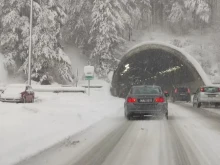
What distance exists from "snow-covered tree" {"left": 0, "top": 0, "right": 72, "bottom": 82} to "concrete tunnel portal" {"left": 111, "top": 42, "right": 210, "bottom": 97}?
290 inches

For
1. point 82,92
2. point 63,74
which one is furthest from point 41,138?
point 63,74

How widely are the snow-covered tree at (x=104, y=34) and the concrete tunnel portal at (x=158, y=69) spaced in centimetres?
232

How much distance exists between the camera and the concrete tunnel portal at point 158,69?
164ft

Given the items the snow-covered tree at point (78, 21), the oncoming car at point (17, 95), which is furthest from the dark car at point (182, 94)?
the snow-covered tree at point (78, 21)

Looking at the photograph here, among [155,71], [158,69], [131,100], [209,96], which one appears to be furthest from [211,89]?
[155,71]

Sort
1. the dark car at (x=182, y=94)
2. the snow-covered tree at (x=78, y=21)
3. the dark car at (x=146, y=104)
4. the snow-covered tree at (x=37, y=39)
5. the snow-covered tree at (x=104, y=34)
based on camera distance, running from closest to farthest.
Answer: the dark car at (x=146, y=104)
the dark car at (x=182, y=94)
the snow-covered tree at (x=37, y=39)
the snow-covered tree at (x=104, y=34)
the snow-covered tree at (x=78, y=21)

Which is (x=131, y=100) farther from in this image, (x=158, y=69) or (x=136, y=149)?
(x=158, y=69)

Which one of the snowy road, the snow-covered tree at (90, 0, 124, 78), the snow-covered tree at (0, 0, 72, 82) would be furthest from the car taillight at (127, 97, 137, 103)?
the snow-covered tree at (90, 0, 124, 78)

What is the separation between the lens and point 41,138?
1109cm

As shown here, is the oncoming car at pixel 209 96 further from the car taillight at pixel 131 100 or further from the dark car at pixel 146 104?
the car taillight at pixel 131 100

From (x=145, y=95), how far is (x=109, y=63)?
37.7 metres

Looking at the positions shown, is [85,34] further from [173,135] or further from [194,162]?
[194,162]

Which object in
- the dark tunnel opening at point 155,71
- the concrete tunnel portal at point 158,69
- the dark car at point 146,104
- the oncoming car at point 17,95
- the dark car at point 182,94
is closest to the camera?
the dark car at point 146,104

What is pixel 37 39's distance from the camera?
47.7 meters
